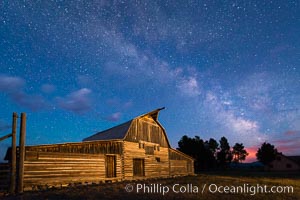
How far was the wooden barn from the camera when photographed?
1706 cm

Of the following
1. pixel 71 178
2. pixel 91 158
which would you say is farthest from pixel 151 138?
pixel 71 178

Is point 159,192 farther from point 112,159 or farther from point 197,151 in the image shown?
point 197,151

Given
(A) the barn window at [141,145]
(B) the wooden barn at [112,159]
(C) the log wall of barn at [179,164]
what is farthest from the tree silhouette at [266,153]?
(A) the barn window at [141,145]

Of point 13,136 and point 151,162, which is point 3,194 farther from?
point 151,162

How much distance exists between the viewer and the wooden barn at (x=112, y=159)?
1706 cm

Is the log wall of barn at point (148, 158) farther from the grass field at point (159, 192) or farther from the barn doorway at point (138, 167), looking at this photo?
the grass field at point (159, 192)

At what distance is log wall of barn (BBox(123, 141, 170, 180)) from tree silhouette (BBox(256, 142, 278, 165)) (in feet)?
212

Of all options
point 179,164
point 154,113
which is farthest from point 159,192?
point 179,164

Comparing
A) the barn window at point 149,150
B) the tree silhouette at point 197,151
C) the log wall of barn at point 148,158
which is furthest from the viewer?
the tree silhouette at point 197,151

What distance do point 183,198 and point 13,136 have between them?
10.0 m

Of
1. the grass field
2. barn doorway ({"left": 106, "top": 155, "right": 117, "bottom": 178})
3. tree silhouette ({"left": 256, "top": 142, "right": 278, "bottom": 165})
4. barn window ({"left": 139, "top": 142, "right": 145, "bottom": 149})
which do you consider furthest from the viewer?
tree silhouette ({"left": 256, "top": 142, "right": 278, "bottom": 165})

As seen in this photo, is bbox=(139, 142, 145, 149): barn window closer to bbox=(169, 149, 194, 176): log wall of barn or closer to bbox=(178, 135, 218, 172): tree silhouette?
bbox=(169, 149, 194, 176): log wall of barn

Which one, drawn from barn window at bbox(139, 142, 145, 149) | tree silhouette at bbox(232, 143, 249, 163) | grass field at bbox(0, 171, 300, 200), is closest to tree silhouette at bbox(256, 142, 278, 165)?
tree silhouette at bbox(232, 143, 249, 163)

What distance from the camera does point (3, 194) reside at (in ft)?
44.9
